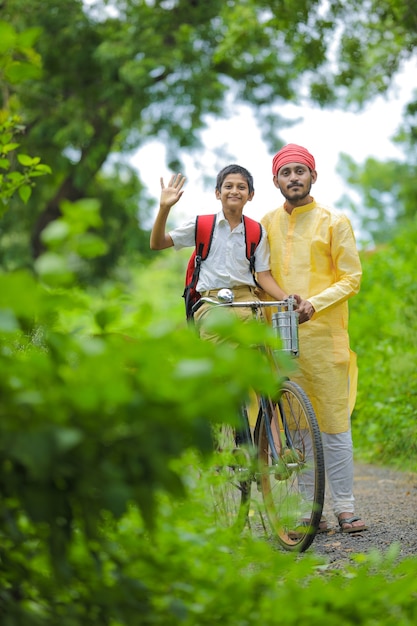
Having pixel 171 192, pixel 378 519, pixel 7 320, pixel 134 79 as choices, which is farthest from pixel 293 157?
pixel 134 79

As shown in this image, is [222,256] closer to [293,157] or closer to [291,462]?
[293,157]

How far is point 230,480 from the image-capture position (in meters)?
3.25

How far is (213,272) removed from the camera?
4.65 meters

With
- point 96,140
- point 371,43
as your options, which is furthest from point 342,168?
point 371,43

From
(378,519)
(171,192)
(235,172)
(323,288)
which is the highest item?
(235,172)

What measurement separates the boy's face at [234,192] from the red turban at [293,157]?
0.87ft

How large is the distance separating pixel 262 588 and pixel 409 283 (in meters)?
8.53

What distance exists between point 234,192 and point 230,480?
73.2 inches

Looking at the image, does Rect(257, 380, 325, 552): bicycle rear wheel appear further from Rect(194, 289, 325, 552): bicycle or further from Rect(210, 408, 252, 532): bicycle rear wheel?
Rect(210, 408, 252, 532): bicycle rear wheel

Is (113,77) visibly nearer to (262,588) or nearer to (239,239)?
(239,239)

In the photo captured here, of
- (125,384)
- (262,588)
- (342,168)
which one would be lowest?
(262,588)

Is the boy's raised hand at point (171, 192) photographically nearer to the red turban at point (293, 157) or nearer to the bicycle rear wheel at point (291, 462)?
the red turban at point (293, 157)

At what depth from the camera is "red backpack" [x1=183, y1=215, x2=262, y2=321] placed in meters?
4.68

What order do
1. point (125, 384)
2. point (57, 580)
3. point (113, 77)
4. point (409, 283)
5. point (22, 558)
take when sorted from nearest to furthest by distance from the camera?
point (125, 384)
point (57, 580)
point (22, 558)
point (409, 283)
point (113, 77)
